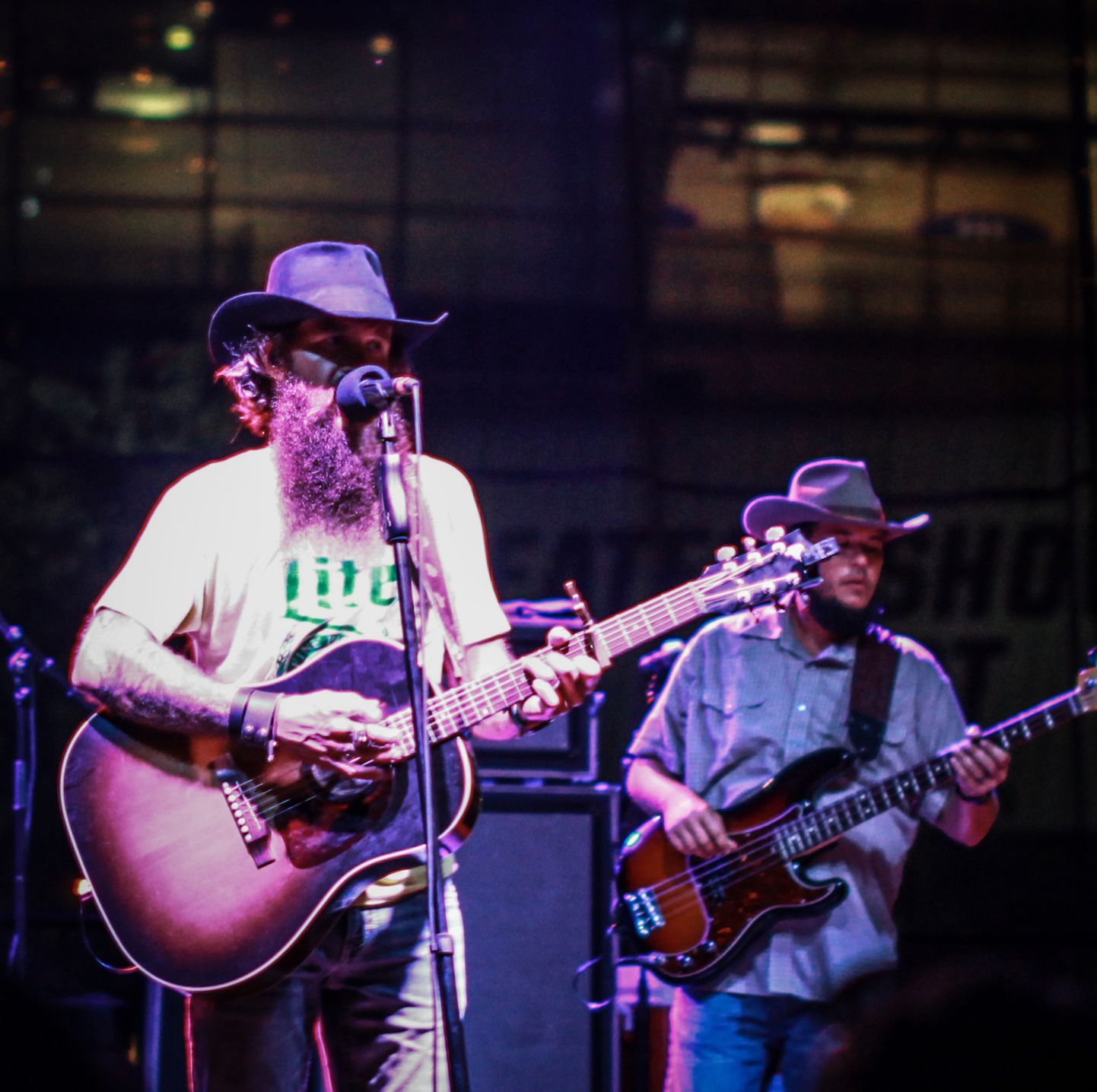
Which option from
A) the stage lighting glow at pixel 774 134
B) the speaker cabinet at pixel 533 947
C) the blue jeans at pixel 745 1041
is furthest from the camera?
the stage lighting glow at pixel 774 134

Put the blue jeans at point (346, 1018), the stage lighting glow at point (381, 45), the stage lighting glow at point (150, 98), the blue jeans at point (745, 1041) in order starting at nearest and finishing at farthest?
1. the blue jeans at point (346, 1018)
2. the blue jeans at point (745, 1041)
3. the stage lighting glow at point (150, 98)
4. the stage lighting glow at point (381, 45)

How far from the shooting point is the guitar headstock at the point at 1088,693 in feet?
11.9

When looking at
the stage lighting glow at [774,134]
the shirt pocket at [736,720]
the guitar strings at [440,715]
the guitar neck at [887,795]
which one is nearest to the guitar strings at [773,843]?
the guitar neck at [887,795]

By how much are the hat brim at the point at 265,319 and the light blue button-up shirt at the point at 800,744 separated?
4.16ft

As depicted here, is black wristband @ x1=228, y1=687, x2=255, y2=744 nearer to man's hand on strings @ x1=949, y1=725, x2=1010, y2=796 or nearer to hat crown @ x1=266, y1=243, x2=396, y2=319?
hat crown @ x1=266, y1=243, x2=396, y2=319

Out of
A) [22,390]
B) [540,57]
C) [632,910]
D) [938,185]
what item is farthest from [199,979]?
[938,185]

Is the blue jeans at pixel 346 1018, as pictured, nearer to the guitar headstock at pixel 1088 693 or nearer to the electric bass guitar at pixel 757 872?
the electric bass guitar at pixel 757 872

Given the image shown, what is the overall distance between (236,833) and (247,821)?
34 millimetres

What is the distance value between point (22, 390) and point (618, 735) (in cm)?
271

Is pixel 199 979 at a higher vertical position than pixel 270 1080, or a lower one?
higher

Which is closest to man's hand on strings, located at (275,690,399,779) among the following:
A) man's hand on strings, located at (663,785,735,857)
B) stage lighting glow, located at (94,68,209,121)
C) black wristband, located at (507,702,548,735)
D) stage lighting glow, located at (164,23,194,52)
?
black wristband, located at (507,702,548,735)

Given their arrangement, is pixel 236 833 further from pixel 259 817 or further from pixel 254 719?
pixel 254 719

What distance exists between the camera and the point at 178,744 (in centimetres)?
261

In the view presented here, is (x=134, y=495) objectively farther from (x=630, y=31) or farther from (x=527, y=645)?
(x=630, y=31)
